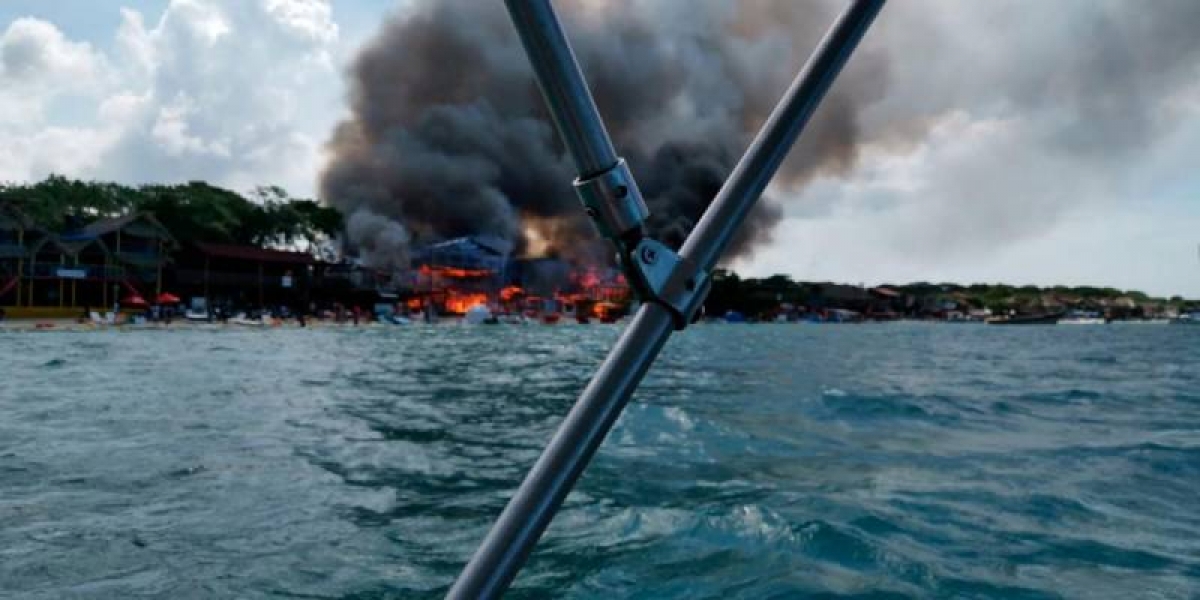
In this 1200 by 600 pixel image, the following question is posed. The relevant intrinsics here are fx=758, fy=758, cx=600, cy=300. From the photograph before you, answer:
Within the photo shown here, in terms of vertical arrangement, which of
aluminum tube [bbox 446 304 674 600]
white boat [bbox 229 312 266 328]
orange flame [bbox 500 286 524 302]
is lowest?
white boat [bbox 229 312 266 328]

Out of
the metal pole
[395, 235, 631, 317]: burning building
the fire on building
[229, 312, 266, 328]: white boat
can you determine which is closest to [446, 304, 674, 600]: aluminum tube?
the metal pole

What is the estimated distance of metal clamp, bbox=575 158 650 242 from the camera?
0.93 m

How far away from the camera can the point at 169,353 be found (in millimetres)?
29891

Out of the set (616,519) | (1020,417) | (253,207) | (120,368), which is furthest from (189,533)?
(253,207)

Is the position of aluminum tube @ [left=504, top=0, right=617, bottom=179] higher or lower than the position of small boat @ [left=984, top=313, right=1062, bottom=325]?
higher

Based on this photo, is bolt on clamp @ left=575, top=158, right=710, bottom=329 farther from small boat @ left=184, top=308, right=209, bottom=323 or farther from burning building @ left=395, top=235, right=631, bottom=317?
burning building @ left=395, top=235, right=631, bottom=317

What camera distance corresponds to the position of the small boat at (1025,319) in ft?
592

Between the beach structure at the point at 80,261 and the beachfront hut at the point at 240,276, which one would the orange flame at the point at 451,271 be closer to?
the beachfront hut at the point at 240,276

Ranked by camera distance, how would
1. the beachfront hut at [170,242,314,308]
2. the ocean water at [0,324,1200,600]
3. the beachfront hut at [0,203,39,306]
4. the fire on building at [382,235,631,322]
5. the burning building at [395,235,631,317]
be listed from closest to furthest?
the ocean water at [0,324,1200,600] < the beachfront hut at [0,203,39,306] < the beachfront hut at [170,242,314,308] < the fire on building at [382,235,631,322] < the burning building at [395,235,631,317]

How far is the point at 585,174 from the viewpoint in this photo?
930 millimetres

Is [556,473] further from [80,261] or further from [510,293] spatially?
[510,293]

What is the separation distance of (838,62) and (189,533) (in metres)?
6.43

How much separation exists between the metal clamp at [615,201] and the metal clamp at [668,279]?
0.11 ft

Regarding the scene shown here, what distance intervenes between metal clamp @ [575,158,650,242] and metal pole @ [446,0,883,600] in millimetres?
18
